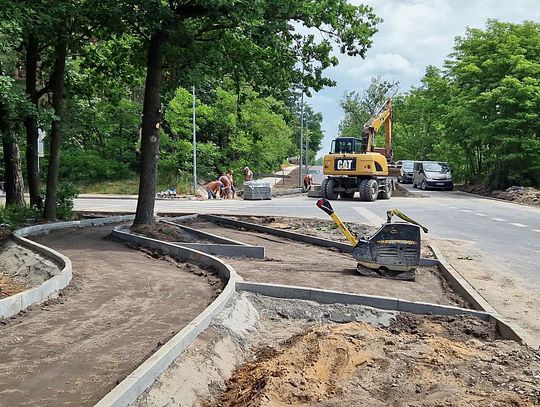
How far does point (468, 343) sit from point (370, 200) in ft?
75.5

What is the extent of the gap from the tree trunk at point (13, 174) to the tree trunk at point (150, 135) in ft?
20.7

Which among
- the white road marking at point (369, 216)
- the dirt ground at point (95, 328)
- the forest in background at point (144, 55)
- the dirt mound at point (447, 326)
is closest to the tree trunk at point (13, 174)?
the forest in background at point (144, 55)

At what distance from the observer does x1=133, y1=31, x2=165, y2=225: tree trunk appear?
1506 centimetres

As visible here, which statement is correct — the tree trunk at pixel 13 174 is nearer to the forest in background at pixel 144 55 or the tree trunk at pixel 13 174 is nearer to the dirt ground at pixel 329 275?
the forest in background at pixel 144 55

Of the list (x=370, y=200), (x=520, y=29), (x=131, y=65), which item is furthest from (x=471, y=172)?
(x=131, y=65)

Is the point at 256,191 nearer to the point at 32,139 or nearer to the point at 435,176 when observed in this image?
the point at 32,139

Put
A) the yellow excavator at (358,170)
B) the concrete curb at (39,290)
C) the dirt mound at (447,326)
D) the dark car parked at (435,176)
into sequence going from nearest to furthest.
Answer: the concrete curb at (39,290), the dirt mound at (447,326), the yellow excavator at (358,170), the dark car parked at (435,176)

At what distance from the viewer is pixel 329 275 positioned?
10.8 meters

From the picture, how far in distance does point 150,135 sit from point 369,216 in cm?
954

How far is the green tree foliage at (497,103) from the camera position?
34000 millimetres

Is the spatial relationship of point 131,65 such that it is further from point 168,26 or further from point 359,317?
point 359,317

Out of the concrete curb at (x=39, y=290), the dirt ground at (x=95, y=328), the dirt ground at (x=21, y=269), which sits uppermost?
the concrete curb at (x=39, y=290)

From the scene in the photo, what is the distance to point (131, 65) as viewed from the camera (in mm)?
19250

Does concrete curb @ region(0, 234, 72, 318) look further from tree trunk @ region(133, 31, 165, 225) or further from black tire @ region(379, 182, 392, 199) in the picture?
black tire @ region(379, 182, 392, 199)
